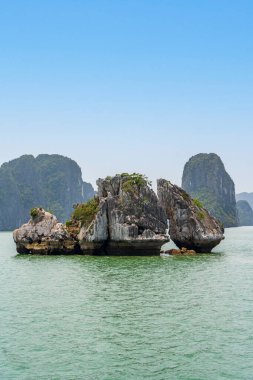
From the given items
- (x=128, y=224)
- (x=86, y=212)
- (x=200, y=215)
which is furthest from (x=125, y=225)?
(x=200, y=215)

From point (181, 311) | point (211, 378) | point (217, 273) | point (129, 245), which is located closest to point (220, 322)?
point (181, 311)

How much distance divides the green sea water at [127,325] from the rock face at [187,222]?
18.6 metres

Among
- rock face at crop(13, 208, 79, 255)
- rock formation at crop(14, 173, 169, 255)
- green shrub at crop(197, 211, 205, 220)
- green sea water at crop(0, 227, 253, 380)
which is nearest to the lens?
green sea water at crop(0, 227, 253, 380)

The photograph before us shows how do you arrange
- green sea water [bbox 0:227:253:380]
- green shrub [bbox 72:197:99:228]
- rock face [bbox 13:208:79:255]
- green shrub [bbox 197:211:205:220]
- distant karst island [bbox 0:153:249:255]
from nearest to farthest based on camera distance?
1. green sea water [bbox 0:227:253:380]
2. distant karst island [bbox 0:153:249:255]
3. rock face [bbox 13:208:79:255]
4. green shrub [bbox 72:197:99:228]
5. green shrub [bbox 197:211:205:220]

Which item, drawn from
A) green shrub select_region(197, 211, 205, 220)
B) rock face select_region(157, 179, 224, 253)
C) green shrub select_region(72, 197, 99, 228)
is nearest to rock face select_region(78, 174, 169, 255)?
green shrub select_region(72, 197, 99, 228)

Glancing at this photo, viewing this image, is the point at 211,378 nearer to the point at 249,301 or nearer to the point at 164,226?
the point at 249,301

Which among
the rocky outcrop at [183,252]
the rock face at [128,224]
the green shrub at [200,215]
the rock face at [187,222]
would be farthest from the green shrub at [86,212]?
the green shrub at [200,215]

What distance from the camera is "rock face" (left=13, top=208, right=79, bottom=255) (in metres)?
59.6

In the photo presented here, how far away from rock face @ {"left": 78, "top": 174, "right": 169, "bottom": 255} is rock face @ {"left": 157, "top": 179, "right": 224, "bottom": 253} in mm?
3110

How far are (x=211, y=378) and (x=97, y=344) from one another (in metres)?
5.58

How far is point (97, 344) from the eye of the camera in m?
19.5

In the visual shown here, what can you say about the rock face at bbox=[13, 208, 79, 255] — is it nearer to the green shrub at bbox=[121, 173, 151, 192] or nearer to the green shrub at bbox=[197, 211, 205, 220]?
the green shrub at bbox=[121, 173, 151, 192]

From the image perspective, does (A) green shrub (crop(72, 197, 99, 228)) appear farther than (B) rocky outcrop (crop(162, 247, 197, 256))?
Yes

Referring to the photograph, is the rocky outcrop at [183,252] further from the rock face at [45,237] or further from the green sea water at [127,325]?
the green sea water at [127,325]
